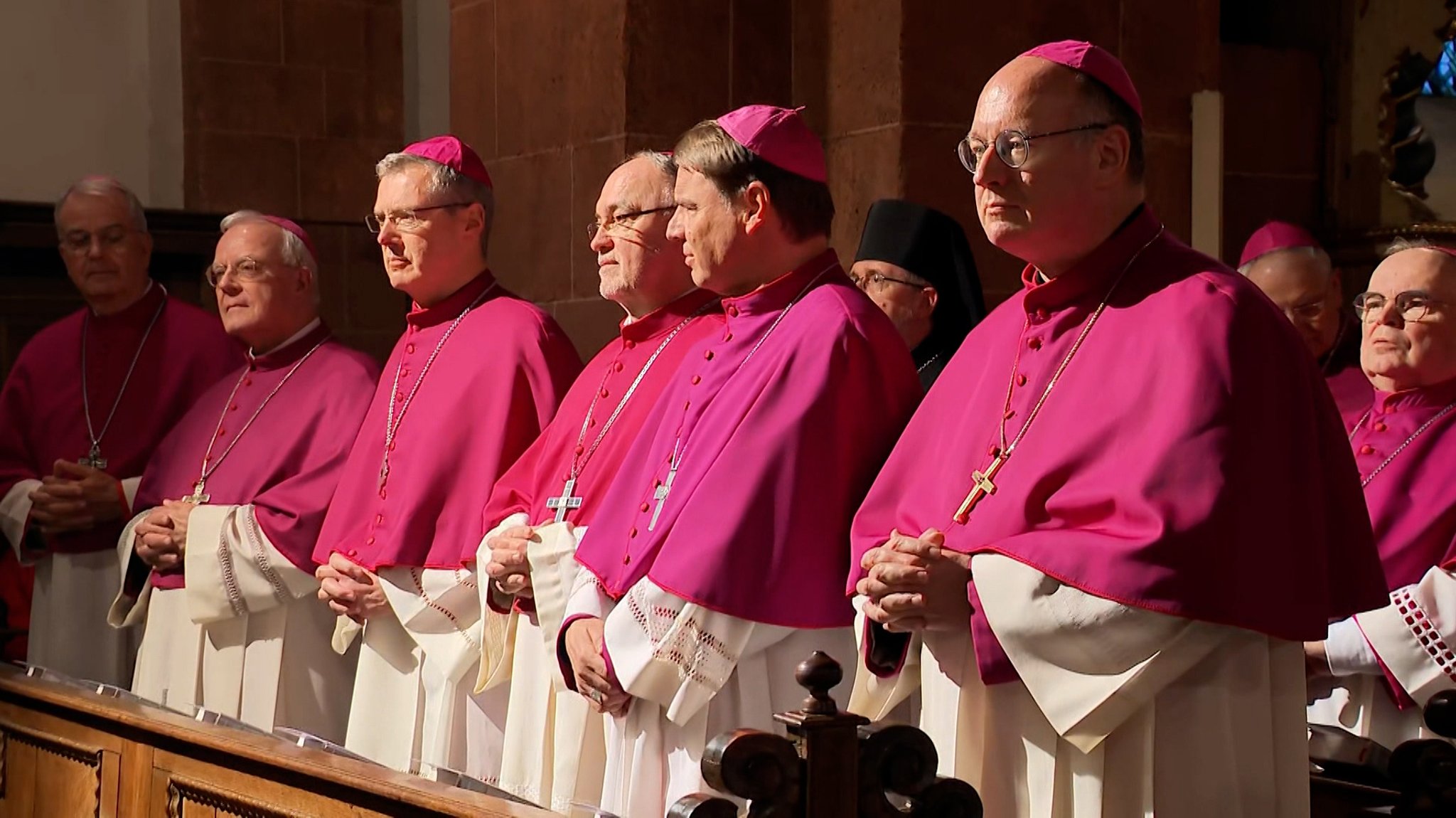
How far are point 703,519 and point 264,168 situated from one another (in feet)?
21.8

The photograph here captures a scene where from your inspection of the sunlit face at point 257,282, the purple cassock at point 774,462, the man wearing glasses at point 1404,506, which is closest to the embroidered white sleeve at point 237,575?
the sunlit face at point 257,282

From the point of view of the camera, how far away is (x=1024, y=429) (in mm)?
3299

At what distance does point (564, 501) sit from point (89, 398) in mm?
2707

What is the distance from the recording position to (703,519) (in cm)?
370

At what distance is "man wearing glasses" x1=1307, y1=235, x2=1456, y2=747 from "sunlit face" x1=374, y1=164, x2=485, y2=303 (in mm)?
2304

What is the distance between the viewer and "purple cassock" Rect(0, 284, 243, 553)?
21.3 feet

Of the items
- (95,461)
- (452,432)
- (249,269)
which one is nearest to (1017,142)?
(452,432)

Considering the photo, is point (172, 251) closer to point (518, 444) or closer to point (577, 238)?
point (577, 238)

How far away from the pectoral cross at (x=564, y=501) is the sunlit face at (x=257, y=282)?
1.70 meters

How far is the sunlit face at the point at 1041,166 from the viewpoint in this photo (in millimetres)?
3254

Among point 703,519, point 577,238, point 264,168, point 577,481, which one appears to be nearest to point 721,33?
point 577,238

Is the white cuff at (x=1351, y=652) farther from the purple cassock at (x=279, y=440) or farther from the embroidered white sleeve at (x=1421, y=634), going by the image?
the purple cassock at (x=279, y=440)

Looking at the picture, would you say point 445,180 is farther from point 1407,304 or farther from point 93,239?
point 1407,304

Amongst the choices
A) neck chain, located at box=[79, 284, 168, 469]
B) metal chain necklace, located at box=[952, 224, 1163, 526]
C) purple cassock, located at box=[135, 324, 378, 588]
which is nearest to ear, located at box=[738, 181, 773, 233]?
metal chain necklace, located at box=[952, 224, 1163, 526]
